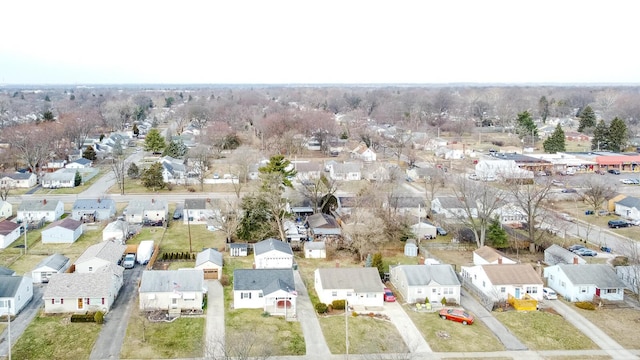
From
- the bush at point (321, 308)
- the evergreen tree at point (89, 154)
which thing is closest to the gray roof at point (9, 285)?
the bush at point (321, 308)

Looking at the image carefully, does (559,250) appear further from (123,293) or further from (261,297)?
(123,293)

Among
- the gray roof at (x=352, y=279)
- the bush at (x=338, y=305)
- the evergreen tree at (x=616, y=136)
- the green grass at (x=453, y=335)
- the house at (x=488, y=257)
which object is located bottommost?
the green grass at (x=453, y=335)

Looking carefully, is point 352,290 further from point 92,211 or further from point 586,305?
point 92,211

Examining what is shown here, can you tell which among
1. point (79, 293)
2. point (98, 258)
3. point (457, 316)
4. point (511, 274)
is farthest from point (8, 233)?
point (511, 274)

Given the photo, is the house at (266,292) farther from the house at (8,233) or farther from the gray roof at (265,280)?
the house at (8,233)

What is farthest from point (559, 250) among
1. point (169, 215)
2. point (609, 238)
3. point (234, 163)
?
point (234, 163)

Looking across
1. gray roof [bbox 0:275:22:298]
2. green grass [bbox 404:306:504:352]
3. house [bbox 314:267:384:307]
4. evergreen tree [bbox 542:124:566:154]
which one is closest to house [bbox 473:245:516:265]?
green grass [bbox 404:306:504:352]
